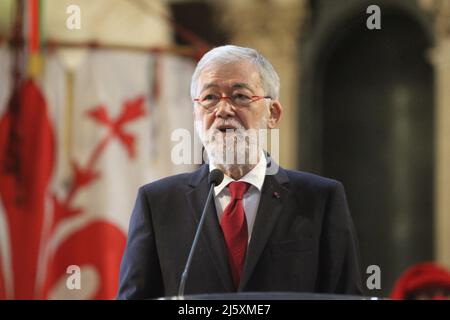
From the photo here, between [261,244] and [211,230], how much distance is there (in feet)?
0.43

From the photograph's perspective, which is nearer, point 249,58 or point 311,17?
point 249,58

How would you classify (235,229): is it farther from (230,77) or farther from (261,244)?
(230,77)

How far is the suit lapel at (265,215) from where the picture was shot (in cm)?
296

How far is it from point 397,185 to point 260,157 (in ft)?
24.9

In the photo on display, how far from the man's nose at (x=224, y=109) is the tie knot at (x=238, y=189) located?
18 cm

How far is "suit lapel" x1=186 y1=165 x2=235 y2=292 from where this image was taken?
2.98 metres

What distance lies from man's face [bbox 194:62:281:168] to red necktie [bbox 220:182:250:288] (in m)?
0.09

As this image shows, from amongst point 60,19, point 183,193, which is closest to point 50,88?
point 60,19

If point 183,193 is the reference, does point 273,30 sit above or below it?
above

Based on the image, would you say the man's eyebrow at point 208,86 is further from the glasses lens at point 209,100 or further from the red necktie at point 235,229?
the red necktie at point 235,229

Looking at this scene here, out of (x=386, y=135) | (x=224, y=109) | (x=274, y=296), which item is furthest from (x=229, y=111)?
(x=386, y=135)

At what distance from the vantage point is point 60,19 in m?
8.74

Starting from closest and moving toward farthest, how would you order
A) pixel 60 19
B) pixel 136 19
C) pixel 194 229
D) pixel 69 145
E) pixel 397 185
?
1. pixel 194 229
2. pixel 69 145
3. pixel 60 19
4. pixel 136 19
5. pixel 397 185
